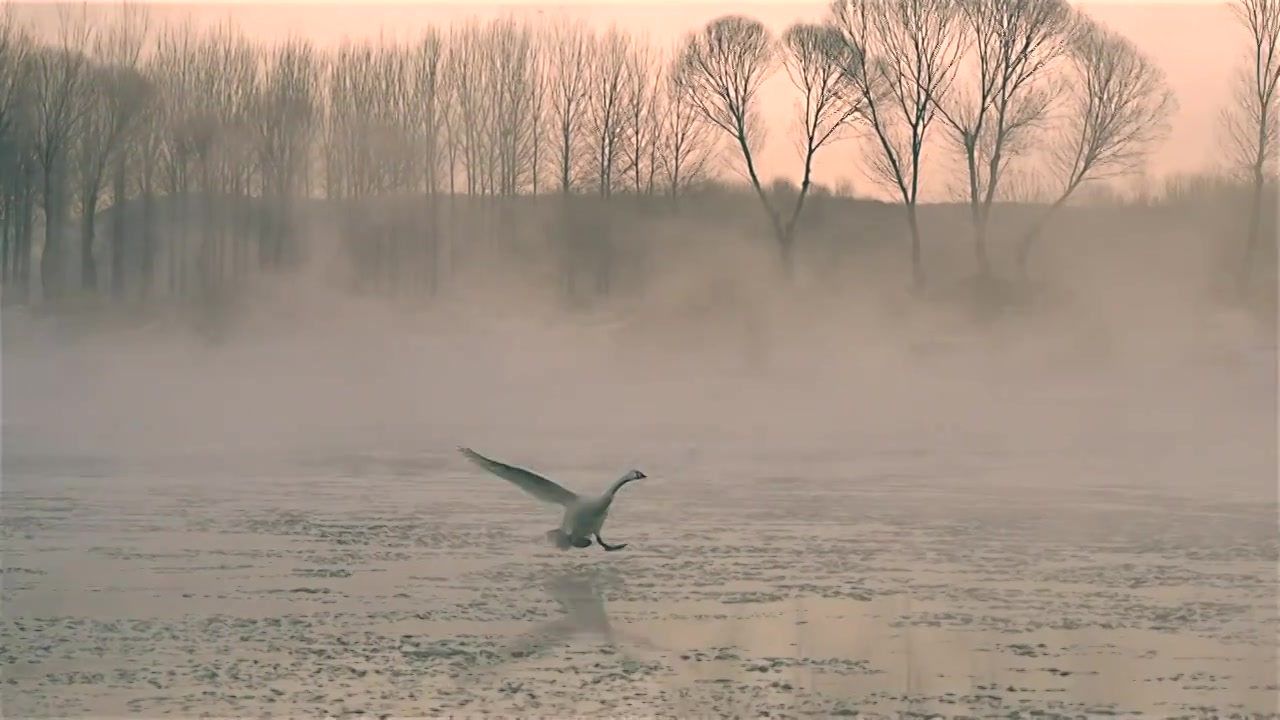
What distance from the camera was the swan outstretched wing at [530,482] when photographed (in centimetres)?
1159

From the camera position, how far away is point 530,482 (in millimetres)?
11711

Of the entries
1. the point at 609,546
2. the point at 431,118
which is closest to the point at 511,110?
the point at 431,118

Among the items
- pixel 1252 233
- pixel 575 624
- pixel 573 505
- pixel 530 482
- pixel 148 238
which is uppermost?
pixel 148 238

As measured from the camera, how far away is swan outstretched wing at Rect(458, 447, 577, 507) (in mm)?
11586

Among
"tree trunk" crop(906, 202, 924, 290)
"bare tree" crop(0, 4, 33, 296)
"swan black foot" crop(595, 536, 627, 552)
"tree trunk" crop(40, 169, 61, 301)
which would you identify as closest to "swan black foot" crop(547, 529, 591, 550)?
"swan black foot" crop(595, 536, 627, 552)

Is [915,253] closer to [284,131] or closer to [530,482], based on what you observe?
[284,131]

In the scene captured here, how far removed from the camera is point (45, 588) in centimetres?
1111

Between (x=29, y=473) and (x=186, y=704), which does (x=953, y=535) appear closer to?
(x=186, y=704)

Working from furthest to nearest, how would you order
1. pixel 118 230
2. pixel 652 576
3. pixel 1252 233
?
pixel 118 230, pixel 1252 233, pixel 652 576

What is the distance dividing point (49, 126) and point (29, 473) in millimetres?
29413

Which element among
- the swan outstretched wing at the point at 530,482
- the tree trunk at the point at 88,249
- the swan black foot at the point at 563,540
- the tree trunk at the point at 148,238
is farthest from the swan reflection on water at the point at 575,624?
the tree trunk at the point at 148,238

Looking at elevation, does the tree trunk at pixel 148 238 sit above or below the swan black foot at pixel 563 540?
above

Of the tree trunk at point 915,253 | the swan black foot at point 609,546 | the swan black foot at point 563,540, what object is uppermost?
the tree trunk at point 915,253

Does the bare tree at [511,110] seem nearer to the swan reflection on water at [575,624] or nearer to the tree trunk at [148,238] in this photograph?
the tree trunk at [148,238]
